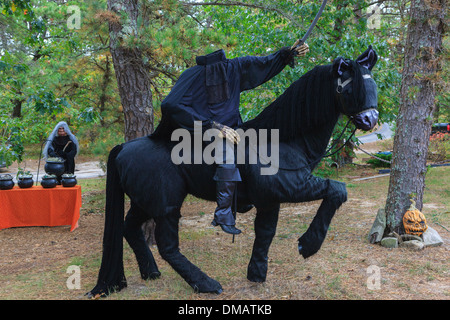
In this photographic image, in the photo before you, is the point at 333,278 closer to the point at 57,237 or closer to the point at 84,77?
the point at 57,237

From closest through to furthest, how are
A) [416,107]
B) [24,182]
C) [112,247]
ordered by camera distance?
[112,247] < [416,107] < [24,182]

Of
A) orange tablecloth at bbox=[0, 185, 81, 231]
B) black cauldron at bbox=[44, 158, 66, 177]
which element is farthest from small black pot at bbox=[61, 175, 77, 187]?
black cauldron at bbox=[44, 158, 66, 177]

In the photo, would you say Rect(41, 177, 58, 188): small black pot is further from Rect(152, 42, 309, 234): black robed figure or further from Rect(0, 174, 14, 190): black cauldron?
Rect(152, 42, 309, 234): black robed figure

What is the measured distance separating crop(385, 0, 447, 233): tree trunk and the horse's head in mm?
2561

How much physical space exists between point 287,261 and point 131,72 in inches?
129

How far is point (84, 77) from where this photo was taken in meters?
8.62

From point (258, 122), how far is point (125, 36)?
8.64ft

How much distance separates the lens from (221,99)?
3.36 meters

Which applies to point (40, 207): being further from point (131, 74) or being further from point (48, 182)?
point (131, 74)

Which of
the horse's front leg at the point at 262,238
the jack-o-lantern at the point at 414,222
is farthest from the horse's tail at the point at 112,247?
the jack-o-lantern at the point at 414,222

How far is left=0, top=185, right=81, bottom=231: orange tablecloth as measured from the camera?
268 inches

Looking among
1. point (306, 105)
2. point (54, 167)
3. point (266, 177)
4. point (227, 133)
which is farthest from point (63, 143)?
point (306, 105)

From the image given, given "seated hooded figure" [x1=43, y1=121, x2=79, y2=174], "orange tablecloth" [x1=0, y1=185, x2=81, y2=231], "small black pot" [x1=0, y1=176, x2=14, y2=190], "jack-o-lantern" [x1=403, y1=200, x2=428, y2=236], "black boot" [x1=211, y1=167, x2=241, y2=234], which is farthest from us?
"seated hooded figure" [x1=43, y1=121, x2=79, y2=174]

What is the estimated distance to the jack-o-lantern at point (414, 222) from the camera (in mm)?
5008
